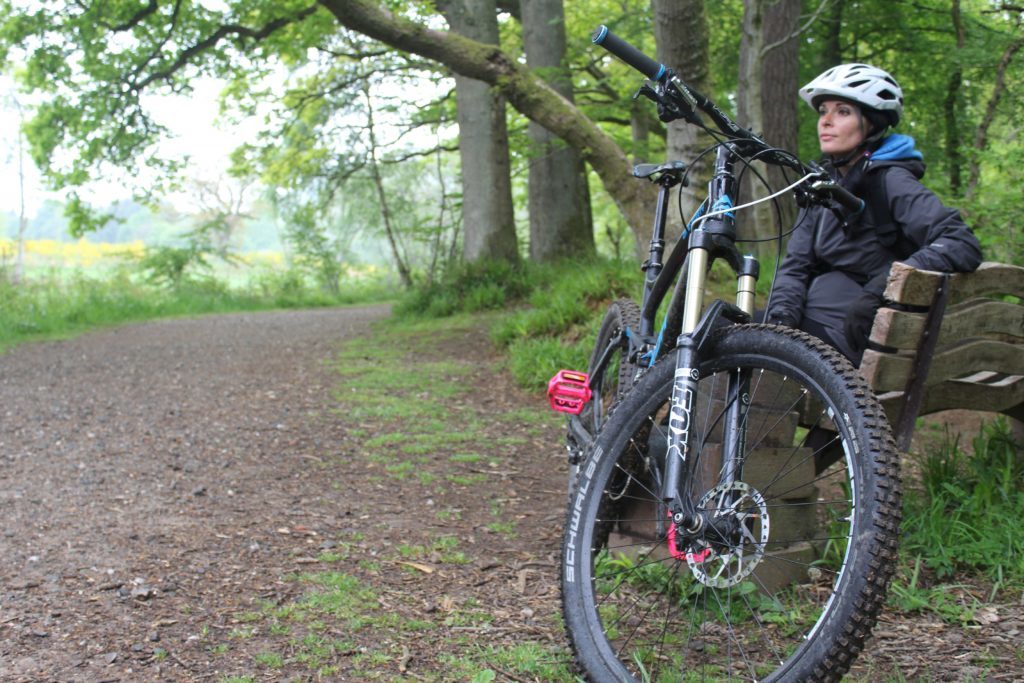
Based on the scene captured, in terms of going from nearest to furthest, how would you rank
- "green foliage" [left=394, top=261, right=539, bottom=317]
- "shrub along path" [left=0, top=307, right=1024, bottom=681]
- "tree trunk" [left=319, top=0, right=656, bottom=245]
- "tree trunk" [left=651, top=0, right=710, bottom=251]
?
"shrub along path" [left=0, top=307, right=1024, bottom=681], "tree trunk" [left=651, top=0, right=710, bottom=251], "tree trunk" [left=319, top=0, right=656, bottom=245], "green foliage" [left=394, top=261, right=539, bottom=317]

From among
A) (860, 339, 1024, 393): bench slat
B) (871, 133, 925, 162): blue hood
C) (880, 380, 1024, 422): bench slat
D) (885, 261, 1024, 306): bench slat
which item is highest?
(871, 133, 925, 162): blue hood

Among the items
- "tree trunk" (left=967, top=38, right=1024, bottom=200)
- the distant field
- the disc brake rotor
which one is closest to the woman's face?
the disc brake rotor

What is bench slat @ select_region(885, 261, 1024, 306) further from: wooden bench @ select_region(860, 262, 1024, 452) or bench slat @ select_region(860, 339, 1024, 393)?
bench slat @ select_region(860, 339, 1024, 393)

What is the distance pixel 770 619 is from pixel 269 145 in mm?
17027

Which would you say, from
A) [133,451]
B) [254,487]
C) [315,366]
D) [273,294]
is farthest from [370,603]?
[273,294]

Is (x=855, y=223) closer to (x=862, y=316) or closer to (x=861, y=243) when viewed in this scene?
(x=861, y=243)

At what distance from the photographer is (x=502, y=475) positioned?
523 centimetres

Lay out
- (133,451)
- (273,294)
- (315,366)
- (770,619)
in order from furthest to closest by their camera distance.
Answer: (273,294) < (315,366) < (133,451) < (770,619)

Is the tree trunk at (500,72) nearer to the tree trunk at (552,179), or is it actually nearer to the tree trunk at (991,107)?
the tree trunk at (991,107)

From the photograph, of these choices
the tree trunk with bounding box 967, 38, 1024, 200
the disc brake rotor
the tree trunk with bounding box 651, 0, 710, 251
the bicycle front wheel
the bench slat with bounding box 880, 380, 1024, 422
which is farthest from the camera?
the tree trunk with bounding box 651, 0, 710, 251

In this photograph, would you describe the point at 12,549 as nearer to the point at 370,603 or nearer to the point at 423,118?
the point at 370,603

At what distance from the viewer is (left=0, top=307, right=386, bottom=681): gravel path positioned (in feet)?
10.2

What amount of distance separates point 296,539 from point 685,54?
501 centimetres

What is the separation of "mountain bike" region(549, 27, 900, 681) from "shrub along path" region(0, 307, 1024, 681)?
1.11ft
